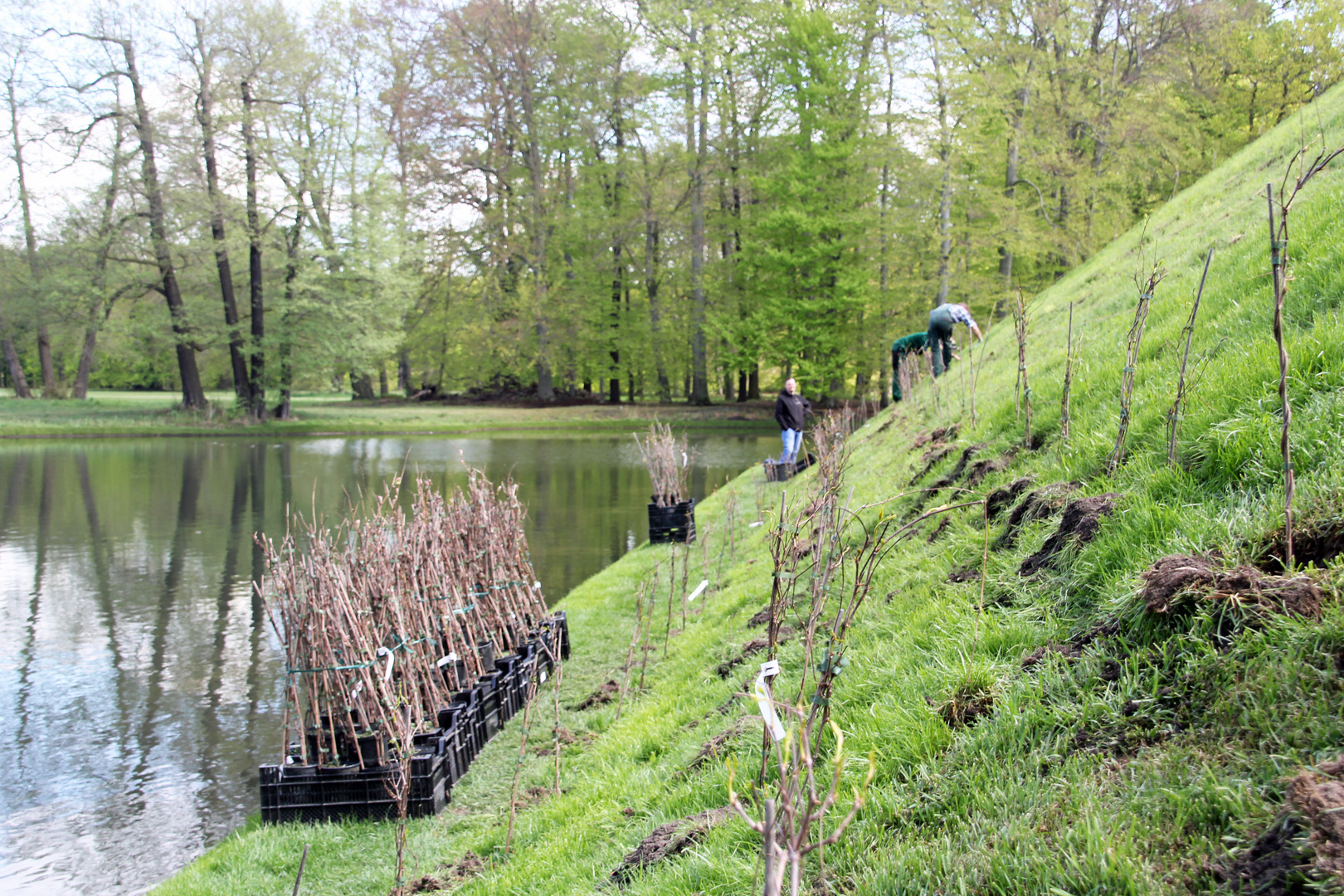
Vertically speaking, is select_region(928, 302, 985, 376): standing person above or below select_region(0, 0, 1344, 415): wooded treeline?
below

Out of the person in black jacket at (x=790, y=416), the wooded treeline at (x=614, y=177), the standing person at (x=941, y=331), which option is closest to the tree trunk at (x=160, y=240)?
the wooded treeline at (x=614, y=177)

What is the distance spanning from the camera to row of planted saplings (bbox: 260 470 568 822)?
14.8ft

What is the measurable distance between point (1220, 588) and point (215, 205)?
102 feet

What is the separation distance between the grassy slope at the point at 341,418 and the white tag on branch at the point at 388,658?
2425 cm

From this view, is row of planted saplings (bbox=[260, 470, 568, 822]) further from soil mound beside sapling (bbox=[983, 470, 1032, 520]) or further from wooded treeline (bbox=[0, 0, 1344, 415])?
wooded treeline (bbox=[0, 0, 1344, 415])

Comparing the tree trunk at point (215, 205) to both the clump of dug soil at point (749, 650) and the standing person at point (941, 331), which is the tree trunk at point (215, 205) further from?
the clump of dug soil at point (749, 650)

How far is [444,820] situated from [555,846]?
123cm

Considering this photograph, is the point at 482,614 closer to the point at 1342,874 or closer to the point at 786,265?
the point at 1342,874

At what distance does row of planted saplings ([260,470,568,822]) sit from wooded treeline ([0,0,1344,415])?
19735 millimetres

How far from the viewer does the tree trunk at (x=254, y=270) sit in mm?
28172

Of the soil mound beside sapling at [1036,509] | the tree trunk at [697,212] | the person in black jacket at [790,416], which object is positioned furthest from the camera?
the tree trunk at [697,212]

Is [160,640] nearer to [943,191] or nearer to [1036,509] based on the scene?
[1036,509]

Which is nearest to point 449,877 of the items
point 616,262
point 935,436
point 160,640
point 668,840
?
point 668,840

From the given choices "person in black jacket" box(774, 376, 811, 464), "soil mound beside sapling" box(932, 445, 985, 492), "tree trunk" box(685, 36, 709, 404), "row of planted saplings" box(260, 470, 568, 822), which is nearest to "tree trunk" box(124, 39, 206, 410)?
"tree trunk" box(685, 36, 709, 404)
